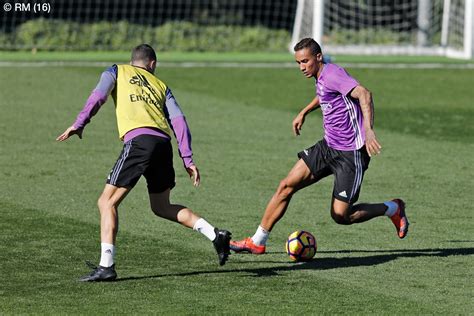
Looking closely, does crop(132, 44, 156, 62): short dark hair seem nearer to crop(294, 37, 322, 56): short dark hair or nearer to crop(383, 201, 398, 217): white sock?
crop(294, 37, 322, 56): short dark hair

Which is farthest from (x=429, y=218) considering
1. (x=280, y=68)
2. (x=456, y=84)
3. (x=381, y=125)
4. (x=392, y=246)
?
(x=280, y=68)

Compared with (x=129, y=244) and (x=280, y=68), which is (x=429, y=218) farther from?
(x=280, y=68)

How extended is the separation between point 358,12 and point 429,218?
24.3 m

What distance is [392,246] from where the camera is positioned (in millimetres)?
11875

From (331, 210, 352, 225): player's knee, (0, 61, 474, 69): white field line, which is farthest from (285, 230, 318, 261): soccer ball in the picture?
(0, 61, 474, 69): white field line

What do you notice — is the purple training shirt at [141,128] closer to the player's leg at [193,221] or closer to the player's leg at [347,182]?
the player's leg at [193,221]

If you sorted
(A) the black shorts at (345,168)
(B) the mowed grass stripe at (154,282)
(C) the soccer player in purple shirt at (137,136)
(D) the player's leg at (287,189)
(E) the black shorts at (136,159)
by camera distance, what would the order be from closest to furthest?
(B) the mowed grass stripe at (154,282)
(C) the soccer player in purple shirt at (137,136)
(E) the black shorts at (136,159)
(A) the black shorts at (345,168)
(D) the player's leg at (287,189)

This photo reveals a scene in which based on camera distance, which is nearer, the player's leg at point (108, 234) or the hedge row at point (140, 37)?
the player's leg at point (108, 234)

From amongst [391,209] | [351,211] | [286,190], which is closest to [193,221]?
[286,190]

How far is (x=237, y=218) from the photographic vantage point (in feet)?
43.3

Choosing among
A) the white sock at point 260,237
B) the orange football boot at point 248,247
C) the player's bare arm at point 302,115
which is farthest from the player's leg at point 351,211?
the player's bare arm at point 302,115

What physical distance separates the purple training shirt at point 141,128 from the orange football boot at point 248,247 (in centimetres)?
149

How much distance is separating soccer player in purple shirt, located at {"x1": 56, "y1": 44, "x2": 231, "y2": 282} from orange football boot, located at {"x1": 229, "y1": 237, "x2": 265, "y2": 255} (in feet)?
3.11

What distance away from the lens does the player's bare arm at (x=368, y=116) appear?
10.3m
